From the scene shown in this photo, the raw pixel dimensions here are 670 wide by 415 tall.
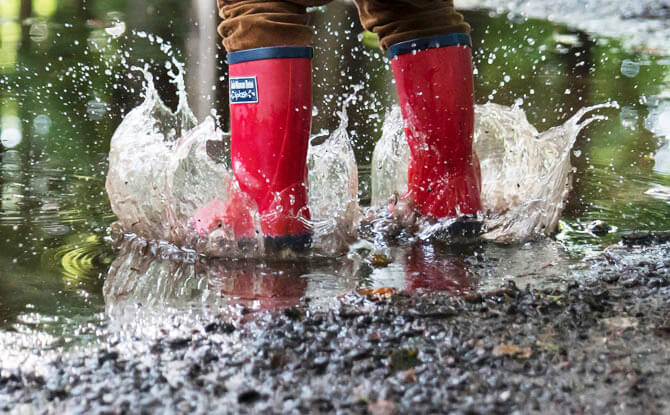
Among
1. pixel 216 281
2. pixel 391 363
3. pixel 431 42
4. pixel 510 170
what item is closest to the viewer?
pixel 391 363

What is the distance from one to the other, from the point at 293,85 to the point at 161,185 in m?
0.56

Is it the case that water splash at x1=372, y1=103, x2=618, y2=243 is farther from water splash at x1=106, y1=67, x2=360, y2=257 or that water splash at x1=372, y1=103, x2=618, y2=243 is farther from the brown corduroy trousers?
the brown corduroy trousers

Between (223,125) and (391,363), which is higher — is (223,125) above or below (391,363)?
above

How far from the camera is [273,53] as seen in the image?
207 centimetres

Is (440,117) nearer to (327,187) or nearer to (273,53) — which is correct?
(327,187)

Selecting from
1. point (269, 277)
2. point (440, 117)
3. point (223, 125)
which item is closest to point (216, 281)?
point (269, 277)

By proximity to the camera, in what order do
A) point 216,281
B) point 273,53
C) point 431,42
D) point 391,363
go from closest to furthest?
point 391,363 → point 216,281 → point 273,53 → point 431,42

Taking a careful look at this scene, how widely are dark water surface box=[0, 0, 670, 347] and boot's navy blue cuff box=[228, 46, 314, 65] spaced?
547 millimetres

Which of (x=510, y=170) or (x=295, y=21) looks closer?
(x=295, y=21)

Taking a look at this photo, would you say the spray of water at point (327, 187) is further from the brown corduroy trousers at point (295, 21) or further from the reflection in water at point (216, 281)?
the brown corduroy trousers at point (295, 21)

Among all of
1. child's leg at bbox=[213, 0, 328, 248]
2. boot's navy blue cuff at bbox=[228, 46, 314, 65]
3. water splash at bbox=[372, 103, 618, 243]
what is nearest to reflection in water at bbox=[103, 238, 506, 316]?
child's leg at bbox=[213, 0, 328, 248]

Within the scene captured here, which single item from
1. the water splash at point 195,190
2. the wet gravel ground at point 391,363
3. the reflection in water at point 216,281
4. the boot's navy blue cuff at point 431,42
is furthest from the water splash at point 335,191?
the wet gravel ground at point 391,363

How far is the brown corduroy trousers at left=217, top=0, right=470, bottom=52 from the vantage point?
207 cm

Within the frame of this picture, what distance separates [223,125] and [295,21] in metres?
2.09
